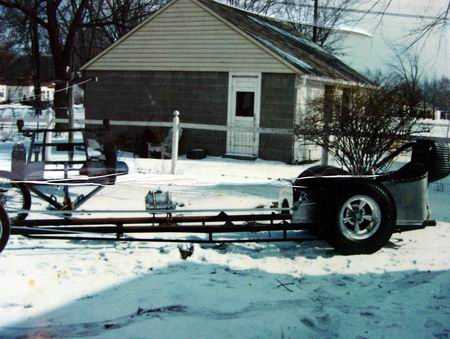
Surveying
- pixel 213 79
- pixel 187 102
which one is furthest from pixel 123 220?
pixel 187 102

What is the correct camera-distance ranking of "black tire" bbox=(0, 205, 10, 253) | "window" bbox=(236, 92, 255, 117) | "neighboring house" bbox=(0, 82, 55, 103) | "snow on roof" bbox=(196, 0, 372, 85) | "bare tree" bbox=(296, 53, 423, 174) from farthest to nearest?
"window" bbox=(236, 92, 255, 117) < "snow on roof" bbox=(196, 0, 372, 85) < "neighboring house" bbox=(0, 82, 55, 103) < "bare tree" bbox=(296, 53, 423, 174) < "black tire" bbox=(0, 205, 10, 253)

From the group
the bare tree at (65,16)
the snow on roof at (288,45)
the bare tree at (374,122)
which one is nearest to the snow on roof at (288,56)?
the snow on roof at (288,45)

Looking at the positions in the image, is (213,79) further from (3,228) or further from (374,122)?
(3,228)

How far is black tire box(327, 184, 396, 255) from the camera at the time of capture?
229 inches

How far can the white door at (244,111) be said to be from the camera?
17.6 m

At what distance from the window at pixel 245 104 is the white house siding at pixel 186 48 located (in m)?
0.77

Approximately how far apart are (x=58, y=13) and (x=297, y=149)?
691 inches

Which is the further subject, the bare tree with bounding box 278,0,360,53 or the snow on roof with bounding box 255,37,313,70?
the snow on roof with bounding box 255,37,313,70

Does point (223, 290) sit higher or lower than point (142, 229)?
lower

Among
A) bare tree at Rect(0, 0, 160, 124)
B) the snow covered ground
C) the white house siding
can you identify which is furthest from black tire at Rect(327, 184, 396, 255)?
bare tree at Rect(0, 0, 160, 124)

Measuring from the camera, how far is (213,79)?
719 inches

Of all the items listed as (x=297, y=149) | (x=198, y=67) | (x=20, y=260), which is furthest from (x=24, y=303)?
(x=198, y=67)

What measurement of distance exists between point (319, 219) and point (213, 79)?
41.7 ft

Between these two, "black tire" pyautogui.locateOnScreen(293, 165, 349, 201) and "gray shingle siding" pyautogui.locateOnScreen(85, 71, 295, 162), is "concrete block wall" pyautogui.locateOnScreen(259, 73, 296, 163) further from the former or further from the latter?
"black tire" pyautogui.locateOnScreen(293, 165, 349, 201)
